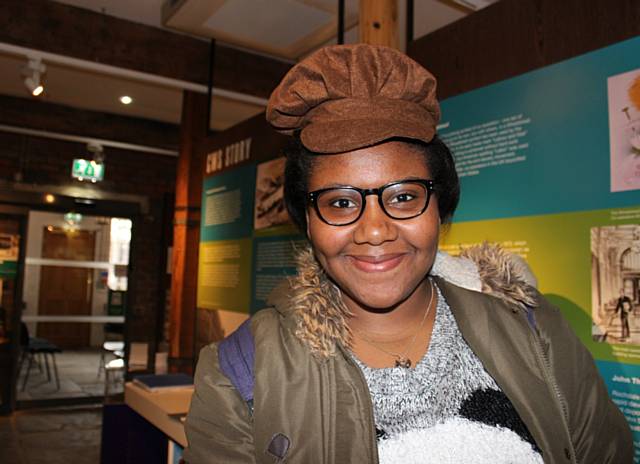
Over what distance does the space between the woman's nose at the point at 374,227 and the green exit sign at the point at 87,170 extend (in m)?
5.63

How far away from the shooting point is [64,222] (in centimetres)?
628

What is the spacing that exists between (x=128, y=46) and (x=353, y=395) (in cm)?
378

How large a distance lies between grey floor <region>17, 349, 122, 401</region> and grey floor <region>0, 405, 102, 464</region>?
0.26m

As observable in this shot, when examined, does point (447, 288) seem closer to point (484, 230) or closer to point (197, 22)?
point (484, 230)

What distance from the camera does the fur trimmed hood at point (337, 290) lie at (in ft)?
3.66

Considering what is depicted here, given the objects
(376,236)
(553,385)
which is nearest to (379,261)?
(376,236)

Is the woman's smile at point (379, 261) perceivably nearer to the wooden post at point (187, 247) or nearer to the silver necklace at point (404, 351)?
the silver necklace at point (404, 351)

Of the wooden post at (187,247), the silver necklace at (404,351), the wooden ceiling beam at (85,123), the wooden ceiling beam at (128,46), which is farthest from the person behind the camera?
the wooden ceiling beam at (85,123)

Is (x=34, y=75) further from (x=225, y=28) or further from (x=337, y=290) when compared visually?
(x=337, y=290)

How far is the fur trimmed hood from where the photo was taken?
1.12 m

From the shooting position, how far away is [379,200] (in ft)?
3.54

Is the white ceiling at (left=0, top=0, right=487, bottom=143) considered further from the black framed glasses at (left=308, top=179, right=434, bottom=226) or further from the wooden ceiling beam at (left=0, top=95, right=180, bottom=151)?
the black framed glasses at (left=308, top=179, right=434, bottom=226)

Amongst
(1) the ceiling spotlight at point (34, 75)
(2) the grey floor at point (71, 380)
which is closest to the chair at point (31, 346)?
(2) the grey floor at point (71, 380)

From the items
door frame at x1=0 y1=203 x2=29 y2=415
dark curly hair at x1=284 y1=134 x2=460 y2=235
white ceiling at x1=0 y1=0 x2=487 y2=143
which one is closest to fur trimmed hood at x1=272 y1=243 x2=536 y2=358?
dark curly hair at x1=284 y1=134 x2=460 y2=235
